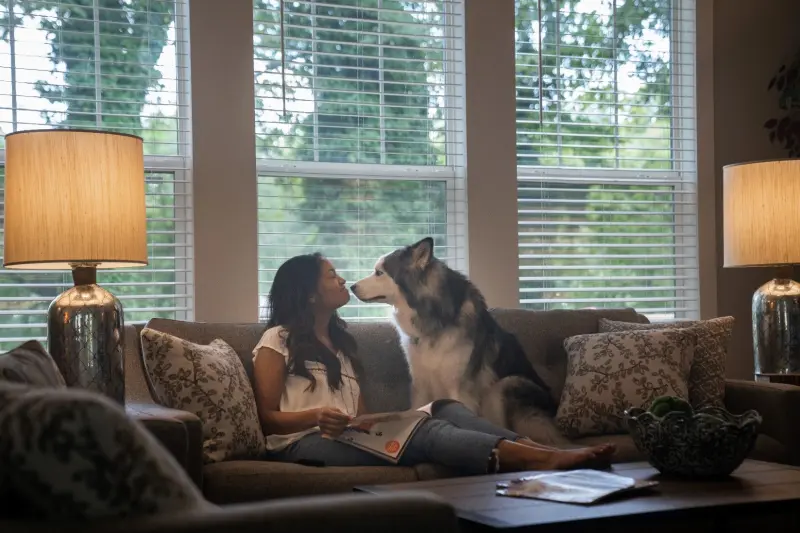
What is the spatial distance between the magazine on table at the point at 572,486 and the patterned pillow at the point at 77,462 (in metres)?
1.17

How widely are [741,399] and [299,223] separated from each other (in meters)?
1.82

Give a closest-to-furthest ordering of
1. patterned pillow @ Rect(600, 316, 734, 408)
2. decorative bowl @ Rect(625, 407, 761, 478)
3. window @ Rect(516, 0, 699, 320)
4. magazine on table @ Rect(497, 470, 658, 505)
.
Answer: magazine on table @ Rect(497, 470, 658, 505)
decorative bowl @ Rect(625, 407, 761, 478)
patterned pillow @ Rect(600, 316, 734, 408)
window @ Rect(516, 0, 699, 320)

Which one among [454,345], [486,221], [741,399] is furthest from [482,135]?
[741,399]

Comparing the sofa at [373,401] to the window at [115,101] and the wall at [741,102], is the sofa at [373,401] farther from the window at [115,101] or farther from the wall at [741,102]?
the wall at [741,102]

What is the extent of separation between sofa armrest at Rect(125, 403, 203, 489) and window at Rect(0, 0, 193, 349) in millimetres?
1171

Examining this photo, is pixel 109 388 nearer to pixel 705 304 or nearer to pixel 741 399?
pixel 741 399

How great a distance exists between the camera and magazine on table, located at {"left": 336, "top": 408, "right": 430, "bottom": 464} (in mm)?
3020

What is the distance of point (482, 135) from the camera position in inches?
173

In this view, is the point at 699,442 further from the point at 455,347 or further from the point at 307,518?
the point at 307,518

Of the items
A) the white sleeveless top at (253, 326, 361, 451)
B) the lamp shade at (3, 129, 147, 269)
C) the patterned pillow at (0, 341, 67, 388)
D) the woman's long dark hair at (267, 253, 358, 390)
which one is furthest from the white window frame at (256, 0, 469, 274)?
Result: the patterned pillow at (0, 341, 67, 388)

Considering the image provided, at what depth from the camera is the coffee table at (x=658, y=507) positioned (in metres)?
1.99

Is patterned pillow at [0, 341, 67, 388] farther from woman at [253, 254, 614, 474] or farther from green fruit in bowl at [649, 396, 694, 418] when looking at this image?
green fruit in bowl at [649, 396, 694, 418]

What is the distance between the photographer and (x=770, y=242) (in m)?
3.83

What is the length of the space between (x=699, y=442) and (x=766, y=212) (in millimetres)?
1720
